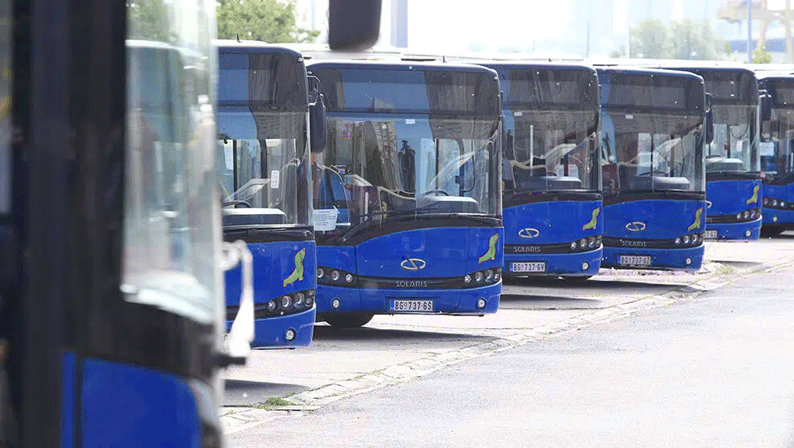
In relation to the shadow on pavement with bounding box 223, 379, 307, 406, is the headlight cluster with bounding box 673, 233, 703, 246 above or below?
below

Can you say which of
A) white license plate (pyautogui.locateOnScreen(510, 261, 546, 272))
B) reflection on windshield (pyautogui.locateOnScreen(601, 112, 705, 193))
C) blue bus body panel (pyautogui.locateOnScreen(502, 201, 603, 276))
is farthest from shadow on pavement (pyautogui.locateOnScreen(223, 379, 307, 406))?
reflection on windshield (pyautogui.locateOnScreen(601, 112, 705, 193))

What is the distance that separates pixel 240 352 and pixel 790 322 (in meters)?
15.4

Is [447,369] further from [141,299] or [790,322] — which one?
[141,299]

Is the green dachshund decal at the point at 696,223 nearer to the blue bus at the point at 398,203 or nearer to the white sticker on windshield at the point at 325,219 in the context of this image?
the blue bus at the point at 398,203

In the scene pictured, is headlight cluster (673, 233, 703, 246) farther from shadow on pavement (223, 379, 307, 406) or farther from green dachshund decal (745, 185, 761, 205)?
shadow on pavement (223, 379, 307, 406)

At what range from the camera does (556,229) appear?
883 inches

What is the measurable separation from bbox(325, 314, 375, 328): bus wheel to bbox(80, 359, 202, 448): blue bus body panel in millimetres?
14759

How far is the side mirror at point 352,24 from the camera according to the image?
4188 mm

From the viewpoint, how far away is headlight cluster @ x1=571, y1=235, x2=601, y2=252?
22484 mm

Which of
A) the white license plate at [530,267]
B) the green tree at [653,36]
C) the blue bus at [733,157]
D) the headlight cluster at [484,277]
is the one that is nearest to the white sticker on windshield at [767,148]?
the blue bus at [733,157]

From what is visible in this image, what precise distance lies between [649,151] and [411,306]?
28.7 feet

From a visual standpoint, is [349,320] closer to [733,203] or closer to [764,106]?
[733,203]

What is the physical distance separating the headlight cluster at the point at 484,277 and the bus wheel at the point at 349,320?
149 centimetres

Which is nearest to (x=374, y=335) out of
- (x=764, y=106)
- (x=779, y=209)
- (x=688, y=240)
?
(x=688, y=240)
